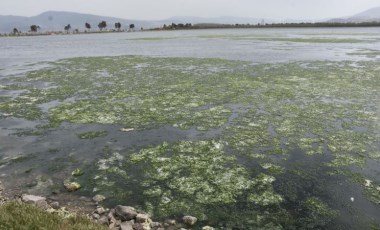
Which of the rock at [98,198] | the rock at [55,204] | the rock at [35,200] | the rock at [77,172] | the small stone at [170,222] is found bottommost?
the small stone at [170,222]

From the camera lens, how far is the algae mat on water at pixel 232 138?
37.4 ft

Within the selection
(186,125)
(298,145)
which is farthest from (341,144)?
(186,125)

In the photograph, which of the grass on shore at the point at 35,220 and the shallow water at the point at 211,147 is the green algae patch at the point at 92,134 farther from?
the grass on shore at the point at 35,220

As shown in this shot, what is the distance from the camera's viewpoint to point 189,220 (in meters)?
10.3

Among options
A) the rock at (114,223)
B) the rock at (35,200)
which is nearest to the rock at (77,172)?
the rock at (35,200)

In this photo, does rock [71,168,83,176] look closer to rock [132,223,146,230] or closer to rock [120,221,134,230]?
rock [120,221,134,230]

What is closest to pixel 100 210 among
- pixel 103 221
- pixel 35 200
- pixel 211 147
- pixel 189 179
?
pixel 103 221

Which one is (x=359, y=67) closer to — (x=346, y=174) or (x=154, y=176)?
(x=346, y=174)

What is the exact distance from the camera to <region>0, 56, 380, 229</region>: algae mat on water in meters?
11.4

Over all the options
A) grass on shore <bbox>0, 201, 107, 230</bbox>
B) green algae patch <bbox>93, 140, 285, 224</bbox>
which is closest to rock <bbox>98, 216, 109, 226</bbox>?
grass on shore <bbox>0, 201, 107, 230</bbox>

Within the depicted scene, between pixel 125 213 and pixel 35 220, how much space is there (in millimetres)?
2615

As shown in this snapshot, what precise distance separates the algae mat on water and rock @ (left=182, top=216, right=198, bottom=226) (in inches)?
11.5

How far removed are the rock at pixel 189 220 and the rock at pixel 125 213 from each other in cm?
159

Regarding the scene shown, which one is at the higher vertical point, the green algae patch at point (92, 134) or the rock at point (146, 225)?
the green algae patch at point (92, 134)
